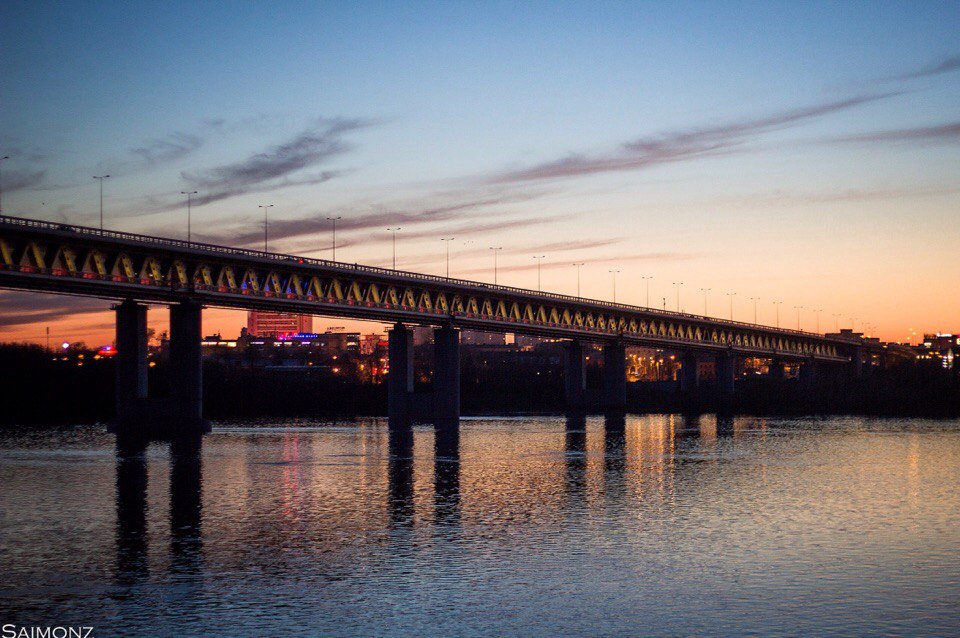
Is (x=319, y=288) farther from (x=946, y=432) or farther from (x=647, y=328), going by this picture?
(x=647, y=328)

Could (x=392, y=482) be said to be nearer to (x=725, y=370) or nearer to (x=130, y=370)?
(x=130, y=370)

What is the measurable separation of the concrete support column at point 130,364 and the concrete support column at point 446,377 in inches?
1395

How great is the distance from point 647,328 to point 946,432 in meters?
90.1

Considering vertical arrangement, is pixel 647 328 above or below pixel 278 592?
above

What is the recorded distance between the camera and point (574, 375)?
164 m

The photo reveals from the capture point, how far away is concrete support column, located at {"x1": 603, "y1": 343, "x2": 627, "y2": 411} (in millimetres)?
160000

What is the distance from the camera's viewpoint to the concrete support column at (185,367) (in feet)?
306

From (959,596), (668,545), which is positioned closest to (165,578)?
(668,545)

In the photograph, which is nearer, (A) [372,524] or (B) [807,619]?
(B) [807,619]

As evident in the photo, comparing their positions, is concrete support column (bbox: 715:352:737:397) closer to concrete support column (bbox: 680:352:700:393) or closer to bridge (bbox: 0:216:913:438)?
concrete support column (bbox: 680:352:700:393)

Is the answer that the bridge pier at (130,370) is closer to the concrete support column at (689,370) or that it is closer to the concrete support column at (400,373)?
the concrete support column at (400,373)

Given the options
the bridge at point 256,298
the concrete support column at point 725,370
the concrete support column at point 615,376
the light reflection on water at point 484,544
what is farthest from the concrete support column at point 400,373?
the concrete support column at point 725,370

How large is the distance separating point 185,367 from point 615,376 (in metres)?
82.3

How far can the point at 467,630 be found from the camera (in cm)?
2138
